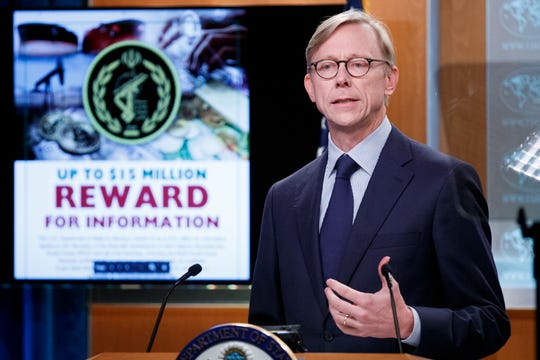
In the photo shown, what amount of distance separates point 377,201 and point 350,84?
0.30 metres

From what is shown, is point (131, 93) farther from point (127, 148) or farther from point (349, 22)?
point (349, 22)

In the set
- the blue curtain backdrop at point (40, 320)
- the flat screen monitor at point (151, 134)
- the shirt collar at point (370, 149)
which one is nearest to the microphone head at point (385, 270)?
the shirt collar at point (370, 149)

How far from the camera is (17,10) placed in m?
4.09

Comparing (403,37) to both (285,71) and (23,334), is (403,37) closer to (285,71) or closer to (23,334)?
(285,71)

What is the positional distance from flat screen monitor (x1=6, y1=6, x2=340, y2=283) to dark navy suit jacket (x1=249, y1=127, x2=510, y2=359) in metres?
1.72

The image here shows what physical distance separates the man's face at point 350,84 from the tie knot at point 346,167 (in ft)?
0.26

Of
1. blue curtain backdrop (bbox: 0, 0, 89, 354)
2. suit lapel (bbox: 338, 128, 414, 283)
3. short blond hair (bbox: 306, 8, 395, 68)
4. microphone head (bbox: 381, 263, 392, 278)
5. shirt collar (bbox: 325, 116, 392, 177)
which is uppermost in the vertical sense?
short blond hair (bbox: 306, 8, 395, 68)

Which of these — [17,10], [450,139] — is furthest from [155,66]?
[450,139]

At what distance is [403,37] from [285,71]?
103cm

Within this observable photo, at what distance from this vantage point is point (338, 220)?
87.0 inches

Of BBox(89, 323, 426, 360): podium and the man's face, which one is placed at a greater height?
the man's face

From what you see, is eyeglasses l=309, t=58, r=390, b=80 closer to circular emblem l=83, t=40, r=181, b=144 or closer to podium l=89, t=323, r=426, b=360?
podium l=89, t=323, r=426, b=360

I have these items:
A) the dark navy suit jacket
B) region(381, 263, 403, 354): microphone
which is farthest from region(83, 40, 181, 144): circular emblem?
region(381, 263, 403, 354): microphone

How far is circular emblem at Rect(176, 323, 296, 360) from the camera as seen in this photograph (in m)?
1.31
